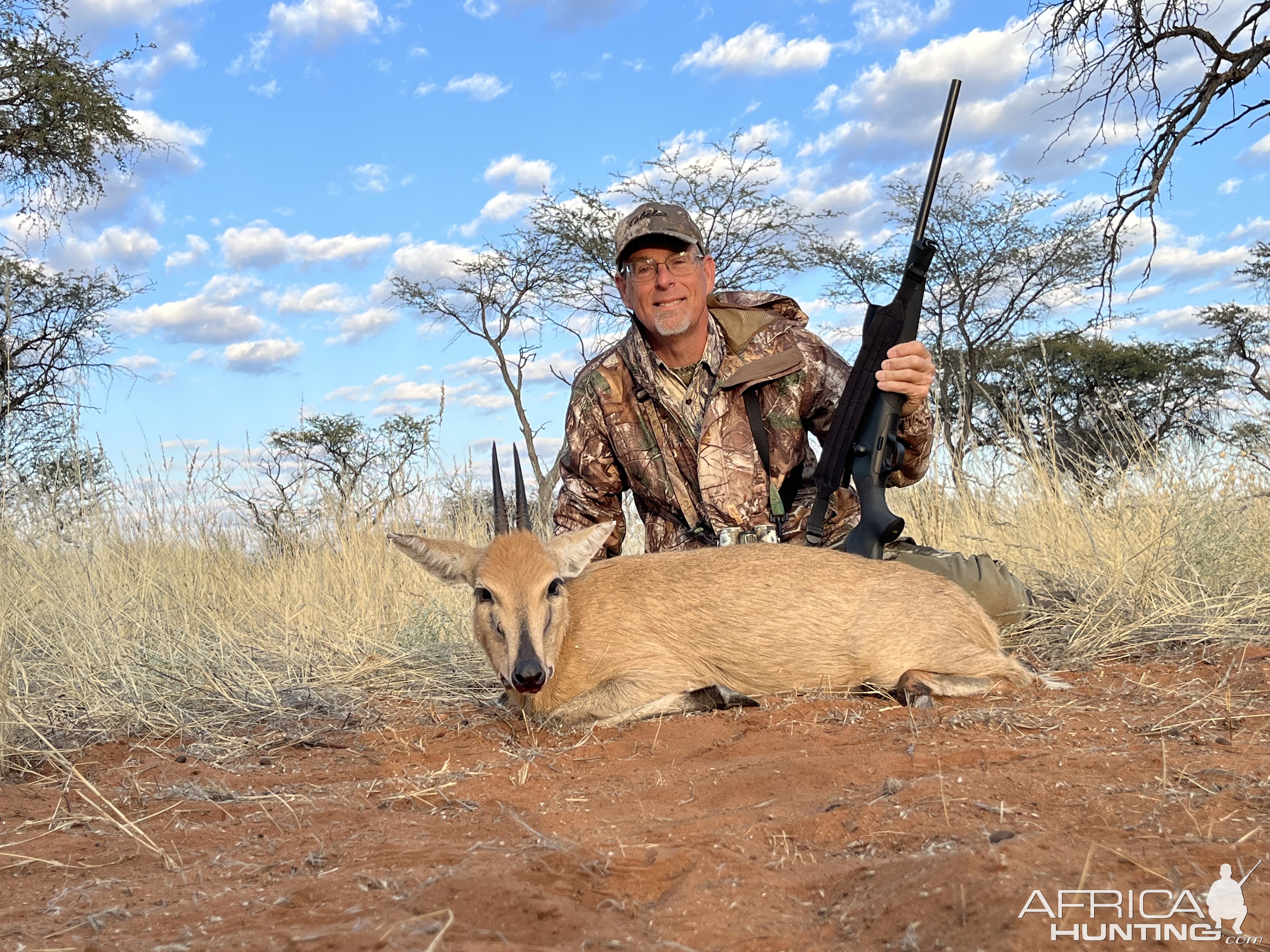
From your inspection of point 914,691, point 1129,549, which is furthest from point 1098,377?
point 914,691

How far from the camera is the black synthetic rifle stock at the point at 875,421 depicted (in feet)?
17.4

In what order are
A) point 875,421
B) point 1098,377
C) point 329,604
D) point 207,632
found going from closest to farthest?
point 875,421
point 207,632
point 329,604
point 1098,377

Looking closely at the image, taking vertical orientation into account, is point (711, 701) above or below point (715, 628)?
below

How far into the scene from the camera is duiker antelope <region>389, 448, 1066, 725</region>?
4457 mm

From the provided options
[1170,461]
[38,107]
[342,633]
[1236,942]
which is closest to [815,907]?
[1236,942]

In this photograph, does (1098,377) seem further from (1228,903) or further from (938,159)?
(1228,903)

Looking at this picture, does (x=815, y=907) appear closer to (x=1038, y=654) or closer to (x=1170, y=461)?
(x=1038, y=654)

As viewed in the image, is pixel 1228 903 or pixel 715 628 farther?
pixel 715 628

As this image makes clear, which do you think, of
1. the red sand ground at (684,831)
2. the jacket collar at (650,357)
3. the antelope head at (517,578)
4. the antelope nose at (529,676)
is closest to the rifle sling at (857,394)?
the jacket collar at (650,357)

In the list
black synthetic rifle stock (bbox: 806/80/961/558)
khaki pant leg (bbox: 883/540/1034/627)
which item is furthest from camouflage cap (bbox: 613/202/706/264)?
khaki pant leg (bbox: 883/540/1034/627)

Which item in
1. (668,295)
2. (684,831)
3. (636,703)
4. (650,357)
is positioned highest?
(668,295)

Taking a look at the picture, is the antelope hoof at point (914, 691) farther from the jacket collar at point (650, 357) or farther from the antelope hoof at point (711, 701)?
the jacket collar at point (650, 357)

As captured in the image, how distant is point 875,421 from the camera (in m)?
5.39

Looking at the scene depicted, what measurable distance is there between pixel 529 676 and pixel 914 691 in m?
1.69
